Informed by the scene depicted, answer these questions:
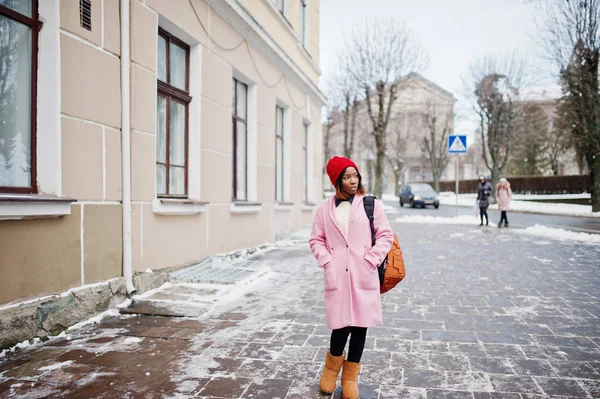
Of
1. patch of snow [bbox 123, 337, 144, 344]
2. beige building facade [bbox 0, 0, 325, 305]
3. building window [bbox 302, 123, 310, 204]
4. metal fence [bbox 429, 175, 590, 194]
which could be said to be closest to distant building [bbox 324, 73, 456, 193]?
metal fence [bbox 429, 175, 590, 194]

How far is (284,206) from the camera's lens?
12039 mm

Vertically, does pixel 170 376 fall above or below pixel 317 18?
below

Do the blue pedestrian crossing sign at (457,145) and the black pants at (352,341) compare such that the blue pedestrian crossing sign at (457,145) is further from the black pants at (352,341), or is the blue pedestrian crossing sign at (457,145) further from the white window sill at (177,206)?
the black pants at (352,341)

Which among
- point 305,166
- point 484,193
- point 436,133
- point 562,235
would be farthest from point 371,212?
point 436,133

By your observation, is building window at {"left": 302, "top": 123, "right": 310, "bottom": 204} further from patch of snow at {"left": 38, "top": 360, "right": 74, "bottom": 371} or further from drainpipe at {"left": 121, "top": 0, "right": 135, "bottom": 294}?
patch of snow at {"left": 38, "top": 360, "right": 74, "bottom": 371}

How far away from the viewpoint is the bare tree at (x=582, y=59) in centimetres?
1934

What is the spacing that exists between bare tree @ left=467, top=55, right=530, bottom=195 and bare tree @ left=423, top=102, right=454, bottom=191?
28.9 feet

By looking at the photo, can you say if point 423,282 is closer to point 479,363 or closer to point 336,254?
point 479,363

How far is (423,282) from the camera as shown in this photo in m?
6.91

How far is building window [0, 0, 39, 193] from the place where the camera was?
4184 mm

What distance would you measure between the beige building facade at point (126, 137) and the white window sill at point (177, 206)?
22 mm

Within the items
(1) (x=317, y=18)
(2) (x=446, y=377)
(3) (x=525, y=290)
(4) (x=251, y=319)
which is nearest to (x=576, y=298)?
(3) (x=525, y=290)

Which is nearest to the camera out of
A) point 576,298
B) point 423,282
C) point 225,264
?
point 576,298

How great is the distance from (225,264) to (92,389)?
437 cm
